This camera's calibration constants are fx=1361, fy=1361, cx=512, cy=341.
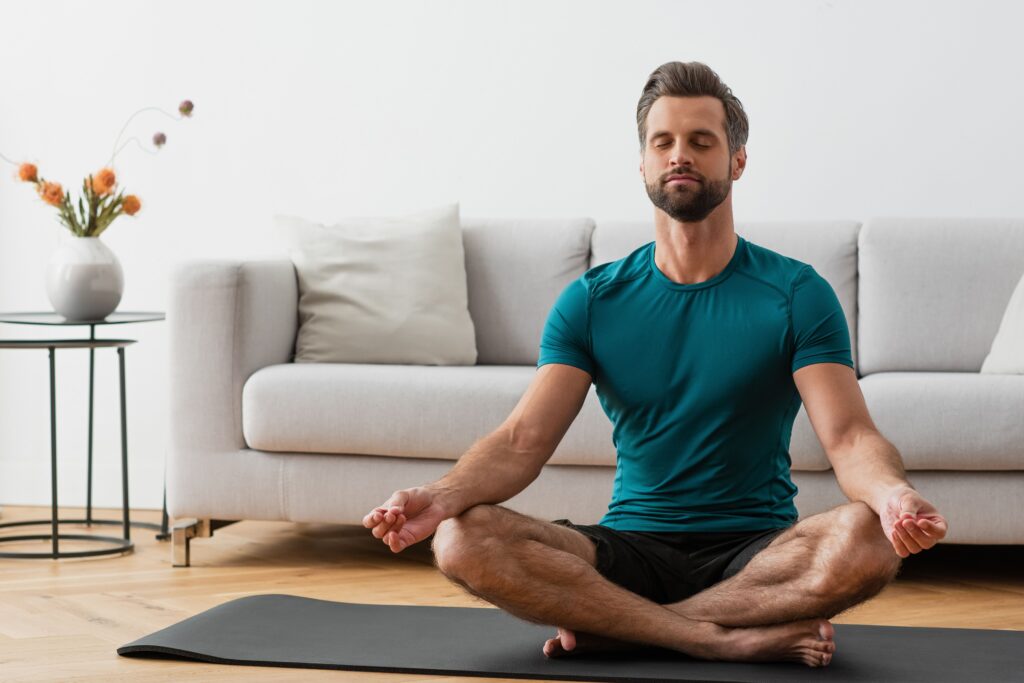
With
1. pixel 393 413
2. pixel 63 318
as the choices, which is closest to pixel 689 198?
pixel 393 413

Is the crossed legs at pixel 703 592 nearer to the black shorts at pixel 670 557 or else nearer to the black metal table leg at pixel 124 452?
the black shorts at pixel 670 557

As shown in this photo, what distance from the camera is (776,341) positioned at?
2.26 meters

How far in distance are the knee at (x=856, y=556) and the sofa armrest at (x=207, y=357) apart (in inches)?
65.8

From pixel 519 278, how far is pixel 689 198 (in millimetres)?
1544

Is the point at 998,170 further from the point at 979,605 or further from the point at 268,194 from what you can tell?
the point at 268,194

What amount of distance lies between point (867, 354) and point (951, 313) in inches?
9.3

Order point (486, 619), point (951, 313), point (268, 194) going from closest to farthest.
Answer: point (486, 619) → point (951, 313) → point (268, 194)

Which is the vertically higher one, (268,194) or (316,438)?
(268,194)

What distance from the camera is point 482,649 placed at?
2.35m

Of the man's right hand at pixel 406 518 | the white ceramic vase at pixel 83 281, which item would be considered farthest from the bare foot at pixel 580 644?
the white ceramic vase at pixel 83 281

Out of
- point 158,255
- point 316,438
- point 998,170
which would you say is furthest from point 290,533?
point 998,170

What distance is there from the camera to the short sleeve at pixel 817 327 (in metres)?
2.24

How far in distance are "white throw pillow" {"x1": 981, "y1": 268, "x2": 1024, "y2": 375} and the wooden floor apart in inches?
18.8

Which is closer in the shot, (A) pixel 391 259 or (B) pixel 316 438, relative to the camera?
(B) pixel 316 438
